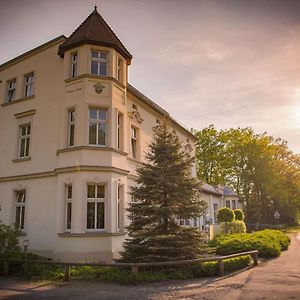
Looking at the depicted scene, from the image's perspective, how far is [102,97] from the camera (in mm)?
16234

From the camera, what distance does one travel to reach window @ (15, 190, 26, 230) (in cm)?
1763

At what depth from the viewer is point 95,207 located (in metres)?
15.1

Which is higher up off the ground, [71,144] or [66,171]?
[71,144]

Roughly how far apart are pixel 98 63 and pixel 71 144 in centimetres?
446

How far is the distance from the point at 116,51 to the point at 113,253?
33.8 feet

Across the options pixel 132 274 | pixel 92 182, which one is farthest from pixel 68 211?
pixel 132 274

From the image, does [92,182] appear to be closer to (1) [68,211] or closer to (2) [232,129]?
(1) [68,211]

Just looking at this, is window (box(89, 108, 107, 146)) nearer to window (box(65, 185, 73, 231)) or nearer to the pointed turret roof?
window (box(65, 185, 73, 231))

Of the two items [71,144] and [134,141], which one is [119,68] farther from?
[71,144]

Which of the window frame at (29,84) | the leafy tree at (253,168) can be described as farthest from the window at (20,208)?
the leafy tree at (253,168)

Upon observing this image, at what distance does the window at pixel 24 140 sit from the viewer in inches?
728

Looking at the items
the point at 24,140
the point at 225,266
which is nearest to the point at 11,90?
the point at 24,140

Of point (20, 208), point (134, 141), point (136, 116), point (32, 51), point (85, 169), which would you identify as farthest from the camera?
point (134, 141)

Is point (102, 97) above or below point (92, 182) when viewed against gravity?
above
